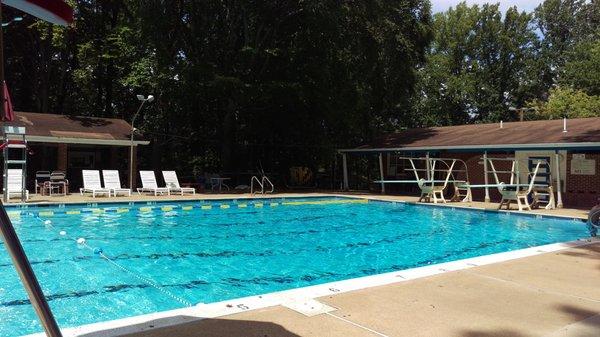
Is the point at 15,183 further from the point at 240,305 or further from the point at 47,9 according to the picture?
the point at 47,9

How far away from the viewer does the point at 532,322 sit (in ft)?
13.2

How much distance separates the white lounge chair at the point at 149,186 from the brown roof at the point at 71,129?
2.31m

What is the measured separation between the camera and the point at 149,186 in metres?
19.1

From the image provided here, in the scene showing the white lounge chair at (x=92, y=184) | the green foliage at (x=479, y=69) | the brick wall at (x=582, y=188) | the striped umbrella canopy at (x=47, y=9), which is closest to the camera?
the striped umbrella canopy at (x=47, y=9)

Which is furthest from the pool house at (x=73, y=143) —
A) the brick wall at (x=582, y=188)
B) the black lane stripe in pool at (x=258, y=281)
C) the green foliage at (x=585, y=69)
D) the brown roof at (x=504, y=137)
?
the green foliage at (x=585, y=69)

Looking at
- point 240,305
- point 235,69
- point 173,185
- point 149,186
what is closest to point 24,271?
point 240,305

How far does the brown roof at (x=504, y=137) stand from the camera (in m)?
16.8

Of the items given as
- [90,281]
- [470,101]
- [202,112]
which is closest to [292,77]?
[202,112]

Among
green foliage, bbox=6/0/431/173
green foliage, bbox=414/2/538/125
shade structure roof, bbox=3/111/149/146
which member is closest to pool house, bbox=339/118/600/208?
green foliage, bbox=6/0/431/173

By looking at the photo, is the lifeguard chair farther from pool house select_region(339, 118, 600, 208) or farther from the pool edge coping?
pool house select_region(339, 118, 600, 208)

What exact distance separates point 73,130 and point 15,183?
5389mm

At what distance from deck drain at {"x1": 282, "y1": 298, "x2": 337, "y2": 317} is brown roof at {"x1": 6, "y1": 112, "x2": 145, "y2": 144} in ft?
Result: 57.1

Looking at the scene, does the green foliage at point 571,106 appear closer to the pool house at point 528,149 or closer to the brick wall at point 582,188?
the pool house at point 528,149

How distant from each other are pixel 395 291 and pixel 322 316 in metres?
1.22
